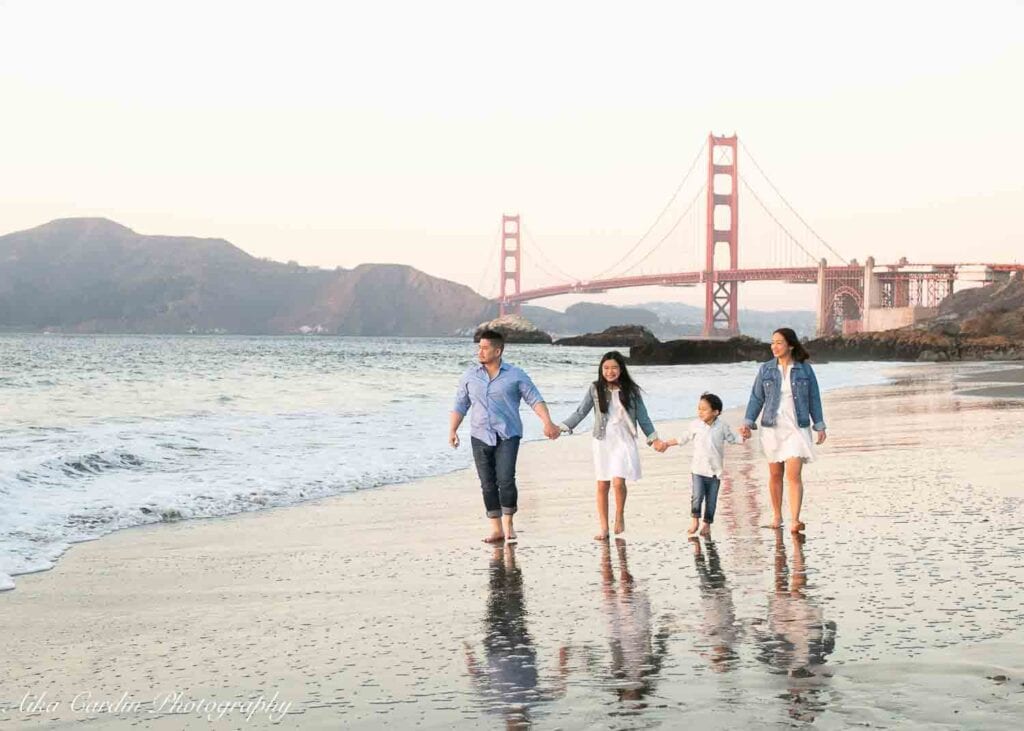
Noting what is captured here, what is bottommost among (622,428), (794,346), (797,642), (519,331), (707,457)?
(797,642)

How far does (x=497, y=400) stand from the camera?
276 inches

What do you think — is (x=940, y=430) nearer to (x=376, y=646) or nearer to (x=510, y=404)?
(x=510, y=404)

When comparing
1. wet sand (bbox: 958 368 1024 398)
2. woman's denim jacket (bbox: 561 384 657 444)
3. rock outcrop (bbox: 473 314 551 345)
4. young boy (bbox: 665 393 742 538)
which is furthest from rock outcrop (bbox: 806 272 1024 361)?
woman's denim jacket (bbox: 561 384 657 444)

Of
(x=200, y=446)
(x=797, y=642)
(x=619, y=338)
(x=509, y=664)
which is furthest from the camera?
(x=619, y=338)

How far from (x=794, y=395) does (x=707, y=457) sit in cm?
67

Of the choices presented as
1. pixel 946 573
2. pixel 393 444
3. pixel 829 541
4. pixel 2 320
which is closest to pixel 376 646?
pixel 946 573

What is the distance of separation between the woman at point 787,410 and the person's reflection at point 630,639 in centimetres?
182

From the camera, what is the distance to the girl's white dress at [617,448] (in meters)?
7.09

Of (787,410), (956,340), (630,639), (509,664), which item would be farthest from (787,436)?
(956,340)

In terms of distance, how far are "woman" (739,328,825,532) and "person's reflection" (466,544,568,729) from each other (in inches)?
92.9

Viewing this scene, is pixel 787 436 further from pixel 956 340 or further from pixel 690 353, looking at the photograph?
pixel 956 340

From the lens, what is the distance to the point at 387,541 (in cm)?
689

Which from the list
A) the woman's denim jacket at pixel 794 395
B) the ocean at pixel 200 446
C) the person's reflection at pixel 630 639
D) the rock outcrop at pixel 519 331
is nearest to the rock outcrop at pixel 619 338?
the rock outcrop at pixel 519 331

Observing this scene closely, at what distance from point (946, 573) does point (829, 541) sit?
1095 mm
